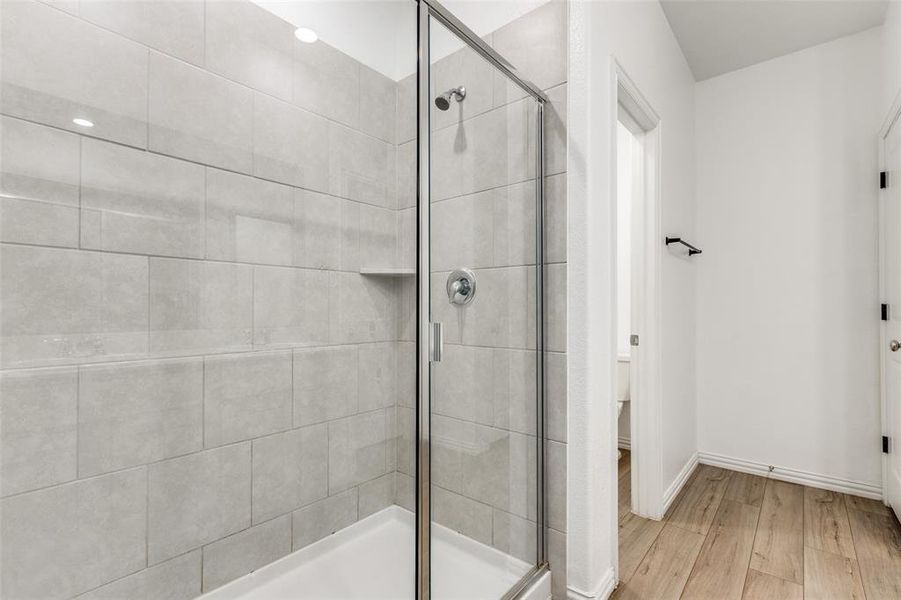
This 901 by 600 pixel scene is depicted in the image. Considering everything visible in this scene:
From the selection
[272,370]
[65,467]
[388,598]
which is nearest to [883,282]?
[388,598]

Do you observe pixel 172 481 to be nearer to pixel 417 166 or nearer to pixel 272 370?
pixel 272 370

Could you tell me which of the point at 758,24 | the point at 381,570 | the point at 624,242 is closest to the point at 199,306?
the point at 381,570

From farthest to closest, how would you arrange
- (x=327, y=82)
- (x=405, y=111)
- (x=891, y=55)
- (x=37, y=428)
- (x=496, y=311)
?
(x=891, y=55)
(x=327, y=82)
(x=405, y=111)
(x=496, y=311)
(x=37, y=428)

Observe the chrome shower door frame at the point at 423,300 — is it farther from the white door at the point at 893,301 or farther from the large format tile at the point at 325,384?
the white door at the point at 893,301

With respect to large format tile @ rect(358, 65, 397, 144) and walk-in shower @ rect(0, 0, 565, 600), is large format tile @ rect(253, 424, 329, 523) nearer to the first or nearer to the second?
walk-in shower @ rect(0, 0, 565, 600)

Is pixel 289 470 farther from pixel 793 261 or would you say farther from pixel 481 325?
pixel 793 261

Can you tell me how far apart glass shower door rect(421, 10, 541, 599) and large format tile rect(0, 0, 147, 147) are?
0.86 m

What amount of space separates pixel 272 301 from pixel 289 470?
2.02 ft

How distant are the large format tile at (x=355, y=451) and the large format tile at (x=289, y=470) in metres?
0.03

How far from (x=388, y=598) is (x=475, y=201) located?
131 cm

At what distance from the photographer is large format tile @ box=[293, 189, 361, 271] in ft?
5.34

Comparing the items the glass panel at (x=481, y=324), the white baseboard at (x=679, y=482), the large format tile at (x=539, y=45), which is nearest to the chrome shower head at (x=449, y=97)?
the glass panel at (x=481, y=324)

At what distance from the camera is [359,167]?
5.65 ft

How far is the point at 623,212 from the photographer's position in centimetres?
323
